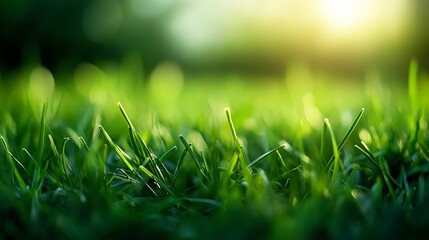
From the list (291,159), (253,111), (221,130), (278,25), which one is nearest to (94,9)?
(278,25)

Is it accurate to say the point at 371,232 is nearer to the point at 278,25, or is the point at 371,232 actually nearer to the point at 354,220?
the point at 354,220

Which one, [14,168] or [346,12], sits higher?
[14,168]

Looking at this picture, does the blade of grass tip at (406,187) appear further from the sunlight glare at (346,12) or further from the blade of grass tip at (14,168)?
the sunlight glare at (346,12)

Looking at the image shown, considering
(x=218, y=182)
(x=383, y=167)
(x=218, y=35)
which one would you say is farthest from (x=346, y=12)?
(x=218, y=182)

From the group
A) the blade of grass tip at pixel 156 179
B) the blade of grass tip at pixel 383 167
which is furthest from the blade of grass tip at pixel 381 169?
the blade of grass tip at pixel 156 179

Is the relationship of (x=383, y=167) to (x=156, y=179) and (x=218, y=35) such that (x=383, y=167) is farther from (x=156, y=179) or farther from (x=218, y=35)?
(x=218, y=35)

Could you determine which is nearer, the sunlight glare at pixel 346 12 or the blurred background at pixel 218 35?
A: the blurred background at pixel 218 35

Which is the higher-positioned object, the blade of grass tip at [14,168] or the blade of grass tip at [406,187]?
the blade of grass tip at [14,168]

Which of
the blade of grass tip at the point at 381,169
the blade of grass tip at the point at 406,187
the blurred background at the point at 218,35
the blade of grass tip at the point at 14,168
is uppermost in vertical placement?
the blade of grass tip at the point at 14,168

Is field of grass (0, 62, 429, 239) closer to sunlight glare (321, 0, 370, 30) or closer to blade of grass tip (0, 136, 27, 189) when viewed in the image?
blade of grass tip (0, 136, 27, 189)
